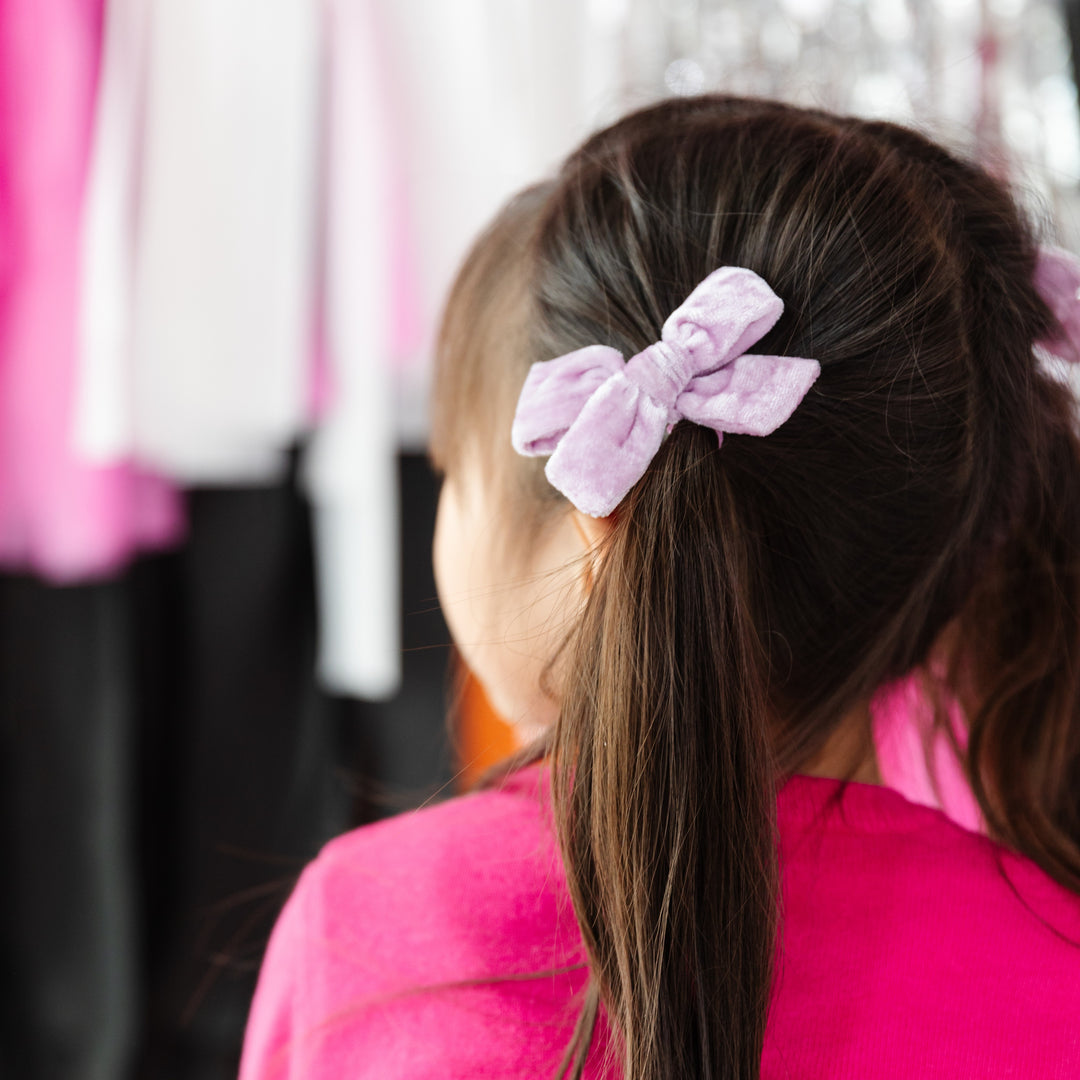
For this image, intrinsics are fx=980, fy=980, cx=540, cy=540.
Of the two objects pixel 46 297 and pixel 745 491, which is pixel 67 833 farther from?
pixel 745 491

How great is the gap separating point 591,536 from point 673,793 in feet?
0.46

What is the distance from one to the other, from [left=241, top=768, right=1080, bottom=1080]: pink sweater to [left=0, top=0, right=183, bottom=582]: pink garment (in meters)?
0.46

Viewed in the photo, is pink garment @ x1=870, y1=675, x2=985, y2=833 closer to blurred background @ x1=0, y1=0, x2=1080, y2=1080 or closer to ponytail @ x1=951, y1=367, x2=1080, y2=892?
ponytail @ x1=951, y1=367, x2=1080, y2=892

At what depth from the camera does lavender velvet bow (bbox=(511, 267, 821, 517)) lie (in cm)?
44

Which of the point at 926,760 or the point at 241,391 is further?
the point at 241,391

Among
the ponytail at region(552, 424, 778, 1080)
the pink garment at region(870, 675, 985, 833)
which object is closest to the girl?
the ponytail at region(552, 424, 778, 1080)

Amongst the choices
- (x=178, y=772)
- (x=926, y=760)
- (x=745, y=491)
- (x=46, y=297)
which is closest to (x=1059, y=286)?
(x=745, y=491)

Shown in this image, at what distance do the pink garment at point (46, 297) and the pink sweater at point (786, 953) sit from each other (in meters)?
0.46

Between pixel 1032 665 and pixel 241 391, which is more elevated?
pixel 241 391

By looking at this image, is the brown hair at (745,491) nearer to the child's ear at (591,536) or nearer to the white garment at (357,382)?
the child's ear at (591,536)

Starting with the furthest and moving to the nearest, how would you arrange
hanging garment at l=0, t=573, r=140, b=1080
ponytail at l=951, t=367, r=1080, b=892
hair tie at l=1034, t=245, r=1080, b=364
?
hanging garment at l=0, t=573, r=140, b=1080 < ponytail at l=951, t=367, r=1080, b=892 < hair tie at l=1034, t=245, r=1080, b=364

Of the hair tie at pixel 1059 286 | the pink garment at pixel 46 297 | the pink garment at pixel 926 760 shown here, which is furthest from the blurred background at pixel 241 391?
the pink garment at pixel 926 760

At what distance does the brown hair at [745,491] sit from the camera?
0.45 metres

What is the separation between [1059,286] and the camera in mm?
586
